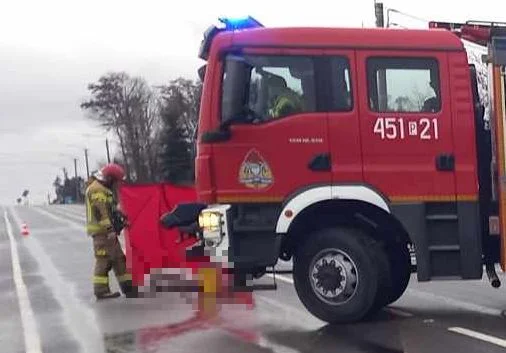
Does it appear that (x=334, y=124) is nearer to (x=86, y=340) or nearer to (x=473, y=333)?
(x=473, y=333)

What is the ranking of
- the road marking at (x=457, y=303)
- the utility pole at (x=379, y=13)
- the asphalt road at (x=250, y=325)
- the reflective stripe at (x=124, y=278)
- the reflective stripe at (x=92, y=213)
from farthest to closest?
the utility pole at (x=379, y=13) → the reflective stripe at (x=124, y=278) → the reflective stripe at (x=92, y=213) → the road marking at (x=457, y=303) → the asphalt road at (x=250, y=325)

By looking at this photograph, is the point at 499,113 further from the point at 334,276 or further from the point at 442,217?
the point at 334,276

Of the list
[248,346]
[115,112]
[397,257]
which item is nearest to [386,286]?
[397,257]

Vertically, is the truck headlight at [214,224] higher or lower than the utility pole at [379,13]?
lower

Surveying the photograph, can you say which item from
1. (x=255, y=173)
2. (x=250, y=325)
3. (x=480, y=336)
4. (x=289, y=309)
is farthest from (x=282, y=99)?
(x=480, y=336)

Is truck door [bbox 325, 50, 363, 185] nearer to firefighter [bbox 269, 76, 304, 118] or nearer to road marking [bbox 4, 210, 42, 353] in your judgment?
firefighter [bbox 269, 76, 304, 118]

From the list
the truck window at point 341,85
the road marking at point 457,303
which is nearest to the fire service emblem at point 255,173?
the truck window at point 341,85

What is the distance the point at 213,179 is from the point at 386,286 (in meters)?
1.87

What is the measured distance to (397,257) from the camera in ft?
27.8

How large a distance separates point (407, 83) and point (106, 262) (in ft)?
15.2

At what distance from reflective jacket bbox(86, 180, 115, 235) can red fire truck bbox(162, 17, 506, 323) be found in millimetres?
2973

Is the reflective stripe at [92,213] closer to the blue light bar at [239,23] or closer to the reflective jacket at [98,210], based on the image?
the reflective jacket at [98,210]

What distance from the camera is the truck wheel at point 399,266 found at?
841 cm

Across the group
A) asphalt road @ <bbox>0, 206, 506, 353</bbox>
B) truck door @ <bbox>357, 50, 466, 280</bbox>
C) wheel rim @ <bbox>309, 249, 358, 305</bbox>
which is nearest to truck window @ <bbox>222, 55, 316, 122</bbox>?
truck door @ <bbox>357, 50, 466, 280</bbox>
